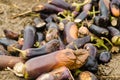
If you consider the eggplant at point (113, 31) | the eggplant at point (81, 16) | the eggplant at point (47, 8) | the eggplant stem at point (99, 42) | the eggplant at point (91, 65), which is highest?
the eggplant at point (47, 8)

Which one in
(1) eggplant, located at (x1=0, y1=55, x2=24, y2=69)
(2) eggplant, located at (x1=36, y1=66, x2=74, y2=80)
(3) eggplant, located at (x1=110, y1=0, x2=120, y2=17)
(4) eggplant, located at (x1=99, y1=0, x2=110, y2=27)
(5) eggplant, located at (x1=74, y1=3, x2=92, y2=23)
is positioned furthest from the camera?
(5) eggplant, located at (x1=74, y1=3, x2=92, y2=23)

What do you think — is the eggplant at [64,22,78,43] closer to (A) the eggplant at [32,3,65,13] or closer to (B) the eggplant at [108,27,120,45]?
(B) the eggplant at [108,27,120,45]

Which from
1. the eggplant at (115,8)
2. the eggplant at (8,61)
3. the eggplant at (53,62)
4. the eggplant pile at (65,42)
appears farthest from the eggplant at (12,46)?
the eggplant at (115,8)

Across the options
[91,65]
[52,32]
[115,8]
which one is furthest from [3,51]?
[115,8]

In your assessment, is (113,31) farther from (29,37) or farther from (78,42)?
(29,37)

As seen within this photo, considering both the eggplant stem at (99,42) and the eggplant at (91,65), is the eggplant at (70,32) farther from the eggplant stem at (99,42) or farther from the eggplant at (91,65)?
the eggplant at (91,65)

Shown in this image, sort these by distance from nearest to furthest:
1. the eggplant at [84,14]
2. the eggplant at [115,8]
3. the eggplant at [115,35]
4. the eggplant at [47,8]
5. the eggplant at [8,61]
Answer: the eggplant at [8,61]
the eggplant at [115,35]
the eggplant at [115,8]
the eggplant at [84,14]
the eggplant at [47,8]

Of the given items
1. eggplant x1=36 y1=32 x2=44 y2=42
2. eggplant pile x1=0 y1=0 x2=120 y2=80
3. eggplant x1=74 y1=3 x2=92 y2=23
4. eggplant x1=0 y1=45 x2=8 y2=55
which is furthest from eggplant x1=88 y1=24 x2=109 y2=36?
eggplant x1=0 y1=45 x2=8 y2=55

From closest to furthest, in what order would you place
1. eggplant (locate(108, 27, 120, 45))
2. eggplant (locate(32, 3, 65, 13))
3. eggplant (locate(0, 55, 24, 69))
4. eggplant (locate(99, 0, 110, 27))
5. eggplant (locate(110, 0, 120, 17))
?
1. eggplant (locate(0, 55, 24, 69))
2. eggplant (locate(108, 27, 120, 45))
3. eggplant (locate(99, 0, 110, 27))
4. eggplant (locate(110, 0, 120, 17))
5. eggplant (locate(32, 3, 65, 13))

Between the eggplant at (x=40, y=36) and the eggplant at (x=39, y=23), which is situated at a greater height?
the eggplant at (x=39, y=23)
